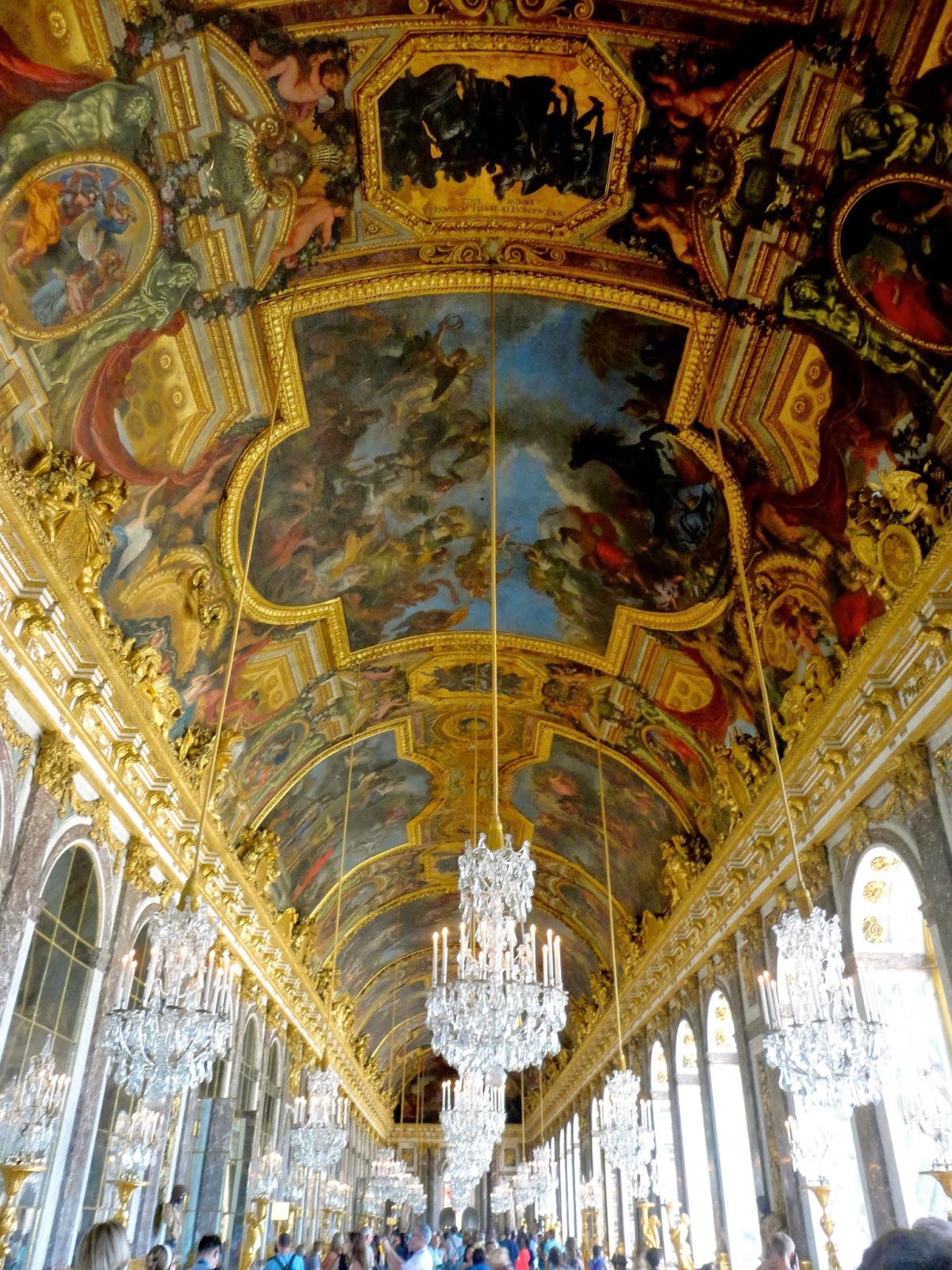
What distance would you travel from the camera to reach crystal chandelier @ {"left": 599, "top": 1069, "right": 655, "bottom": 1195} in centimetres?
1436

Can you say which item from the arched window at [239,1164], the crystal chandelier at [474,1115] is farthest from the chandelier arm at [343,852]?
the crystal chandelier at [474,1115]

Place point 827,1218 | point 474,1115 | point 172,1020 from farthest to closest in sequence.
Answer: point 474,1115, point 827,1218, point 172,1020

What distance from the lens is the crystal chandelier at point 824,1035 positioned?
7.11 m

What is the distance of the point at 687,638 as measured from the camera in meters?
13.8

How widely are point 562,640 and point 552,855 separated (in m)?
10.4

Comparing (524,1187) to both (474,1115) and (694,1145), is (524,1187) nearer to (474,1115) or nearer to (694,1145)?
(694,1145)

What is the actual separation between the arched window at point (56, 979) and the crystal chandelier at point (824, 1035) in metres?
6.29

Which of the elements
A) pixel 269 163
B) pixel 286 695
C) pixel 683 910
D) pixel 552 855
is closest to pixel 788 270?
pixel 269 163

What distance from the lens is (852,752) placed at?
10.4 meters

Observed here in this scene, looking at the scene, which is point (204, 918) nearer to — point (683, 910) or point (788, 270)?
point (788, 270)

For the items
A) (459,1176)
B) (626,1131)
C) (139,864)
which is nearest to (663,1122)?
(459,1176)

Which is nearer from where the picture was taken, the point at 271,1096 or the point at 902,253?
the point at 902,253

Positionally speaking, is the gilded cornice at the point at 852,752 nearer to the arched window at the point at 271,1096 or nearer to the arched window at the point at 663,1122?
the arched window at the point at 663,1122

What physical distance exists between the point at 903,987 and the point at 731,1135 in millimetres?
6950
